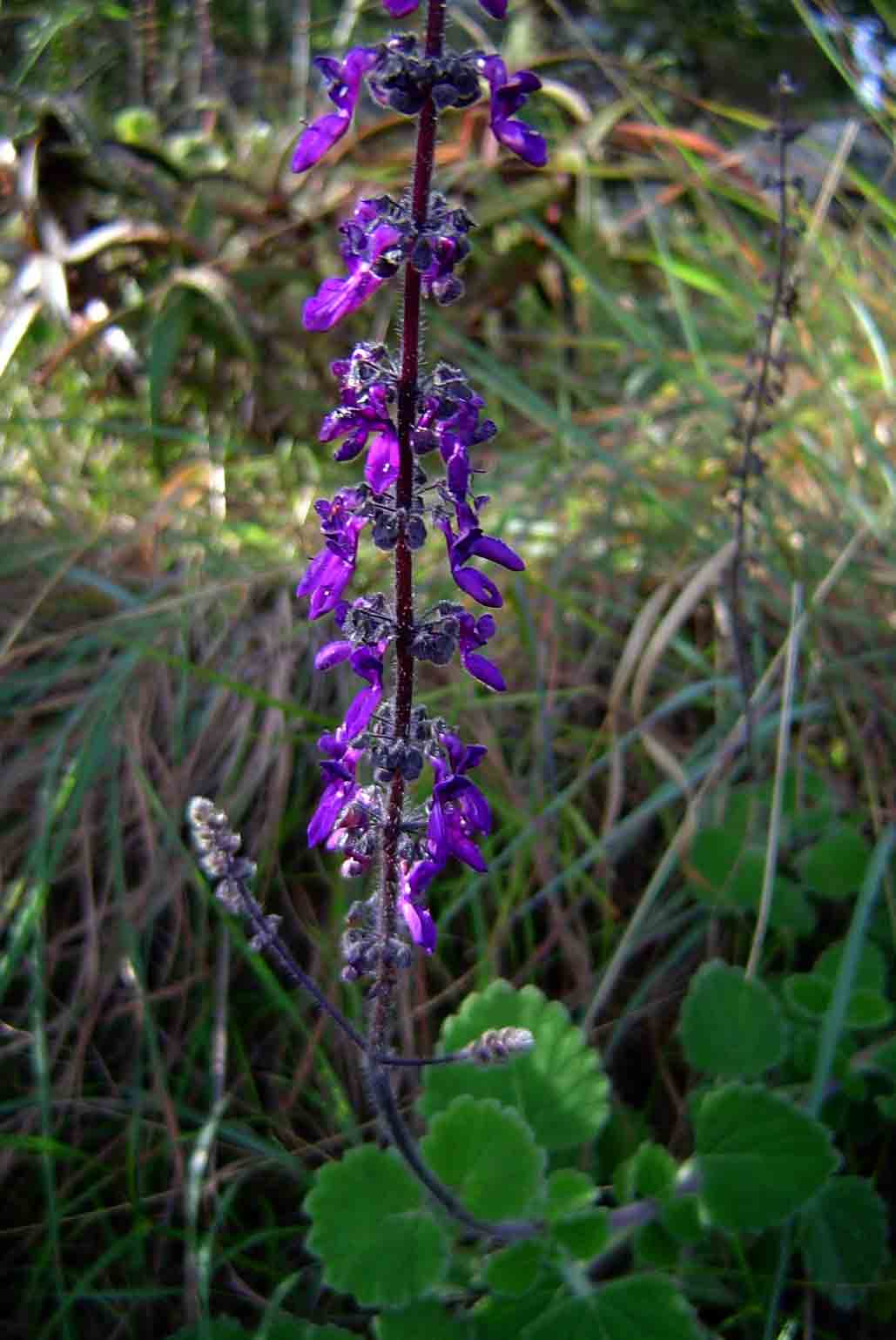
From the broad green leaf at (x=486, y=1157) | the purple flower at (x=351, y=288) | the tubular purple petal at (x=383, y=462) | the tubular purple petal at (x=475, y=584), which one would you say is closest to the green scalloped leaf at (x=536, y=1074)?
the broad green leaf at (x=486, y=1157)

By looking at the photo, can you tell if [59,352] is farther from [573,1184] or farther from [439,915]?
[573,1184]

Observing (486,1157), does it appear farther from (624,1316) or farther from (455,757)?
(455,757)

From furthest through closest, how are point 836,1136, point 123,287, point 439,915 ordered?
point 123,287, point 439,915, point 836,1136

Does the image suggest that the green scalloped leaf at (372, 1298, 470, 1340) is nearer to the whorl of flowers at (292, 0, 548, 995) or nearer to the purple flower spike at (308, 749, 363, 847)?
the whorl of flowers at (292, 0, 548, 995)

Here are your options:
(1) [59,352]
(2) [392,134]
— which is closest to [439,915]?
(1) [59,352]

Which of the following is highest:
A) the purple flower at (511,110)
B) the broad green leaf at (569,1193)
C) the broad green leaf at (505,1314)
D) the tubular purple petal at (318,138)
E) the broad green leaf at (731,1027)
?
the purple flower at (511,110)

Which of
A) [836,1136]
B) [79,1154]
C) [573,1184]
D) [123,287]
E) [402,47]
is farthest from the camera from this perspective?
[123,287]

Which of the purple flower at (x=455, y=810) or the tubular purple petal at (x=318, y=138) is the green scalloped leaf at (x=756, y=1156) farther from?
the tubular purple petal at (x=318, y=138)
